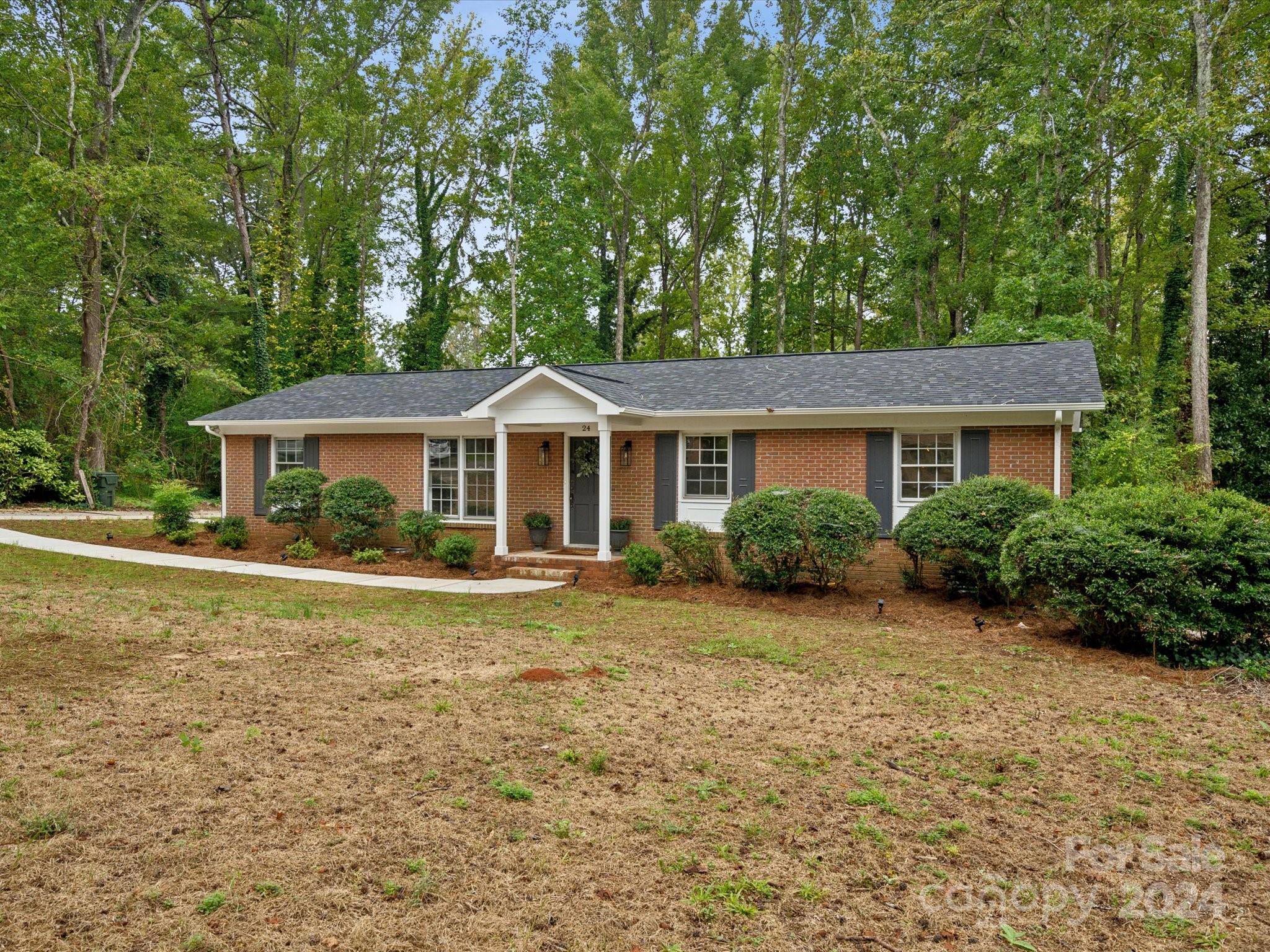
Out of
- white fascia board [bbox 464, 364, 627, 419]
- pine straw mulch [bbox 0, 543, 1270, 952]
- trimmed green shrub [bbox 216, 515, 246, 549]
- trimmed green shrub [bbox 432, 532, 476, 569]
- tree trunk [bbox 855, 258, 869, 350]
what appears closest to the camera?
pine straw mulch [bbox 0, 543, 1270, 952]

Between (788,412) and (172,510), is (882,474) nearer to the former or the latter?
(788,412)

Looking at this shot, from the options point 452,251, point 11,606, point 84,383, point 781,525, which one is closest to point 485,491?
point 781,525

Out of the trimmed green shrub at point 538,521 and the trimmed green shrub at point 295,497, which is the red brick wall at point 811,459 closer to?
the trimmed green shrub at point 538,521

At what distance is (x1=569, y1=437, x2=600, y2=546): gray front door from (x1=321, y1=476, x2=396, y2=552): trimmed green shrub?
3480mm

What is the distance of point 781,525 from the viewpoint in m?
11.0

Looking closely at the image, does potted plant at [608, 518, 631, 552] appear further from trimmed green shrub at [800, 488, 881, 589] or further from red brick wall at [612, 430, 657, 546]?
trimmed green shrub at [800, 488, 881, 589]

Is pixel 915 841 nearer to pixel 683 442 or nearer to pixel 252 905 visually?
pixel 252 905

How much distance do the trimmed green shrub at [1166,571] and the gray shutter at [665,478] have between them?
6.38 metres

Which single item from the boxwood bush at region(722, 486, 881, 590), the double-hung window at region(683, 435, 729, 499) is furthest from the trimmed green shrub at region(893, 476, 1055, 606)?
the double-hung window at region(683, 435, 729, 499)

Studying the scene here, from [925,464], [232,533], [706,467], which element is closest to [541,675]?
[706,467]

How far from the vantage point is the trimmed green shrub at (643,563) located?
12320mm

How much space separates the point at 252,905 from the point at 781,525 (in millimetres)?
8690

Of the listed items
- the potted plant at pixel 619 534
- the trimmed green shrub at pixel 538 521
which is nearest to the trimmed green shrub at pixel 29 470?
the trimmed green shrub at pixel 538 521

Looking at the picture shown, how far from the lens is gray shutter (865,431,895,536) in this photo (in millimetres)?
12352
